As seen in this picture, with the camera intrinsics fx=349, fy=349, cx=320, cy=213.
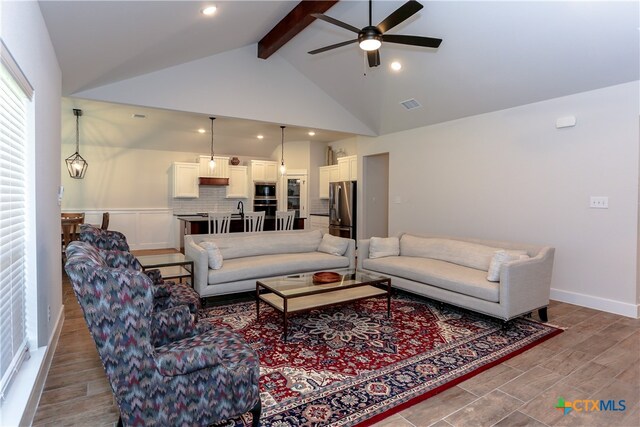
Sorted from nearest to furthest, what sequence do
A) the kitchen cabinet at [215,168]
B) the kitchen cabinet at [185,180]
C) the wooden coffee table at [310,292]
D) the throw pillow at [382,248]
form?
the wooden coffee table at [310,292], the throw pillow at [382,248], the kitchen cabinet at [185,180], the kitchen cabinet at [215,168]

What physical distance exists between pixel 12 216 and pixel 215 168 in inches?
252

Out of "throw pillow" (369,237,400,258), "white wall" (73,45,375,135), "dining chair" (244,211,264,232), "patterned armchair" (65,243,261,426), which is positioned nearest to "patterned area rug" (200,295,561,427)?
"patterned armchair" (65,243,261,426)

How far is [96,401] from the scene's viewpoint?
222 cm

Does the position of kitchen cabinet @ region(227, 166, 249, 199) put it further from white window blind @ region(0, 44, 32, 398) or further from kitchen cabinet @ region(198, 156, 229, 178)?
white window blind @ region(0, 44, 32, 398)

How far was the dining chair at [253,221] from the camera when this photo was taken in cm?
626

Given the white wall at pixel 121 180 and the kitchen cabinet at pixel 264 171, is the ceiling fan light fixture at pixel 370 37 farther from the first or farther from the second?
the white wall at pixel 121 180

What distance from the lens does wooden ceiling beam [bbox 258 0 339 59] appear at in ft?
13.1

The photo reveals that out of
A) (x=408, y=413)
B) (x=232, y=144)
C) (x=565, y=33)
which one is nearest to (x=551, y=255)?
(x=565, y=33)

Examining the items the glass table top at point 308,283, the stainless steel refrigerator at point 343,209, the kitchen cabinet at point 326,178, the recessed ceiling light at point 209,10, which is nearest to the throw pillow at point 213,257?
the glass table top at point 308,283

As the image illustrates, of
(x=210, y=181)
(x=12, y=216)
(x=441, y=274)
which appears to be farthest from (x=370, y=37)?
(x=210, y=181)

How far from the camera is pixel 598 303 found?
402 cm

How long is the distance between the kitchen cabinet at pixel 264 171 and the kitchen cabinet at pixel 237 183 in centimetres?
24

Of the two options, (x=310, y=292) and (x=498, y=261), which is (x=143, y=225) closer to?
(x=310, y=292)

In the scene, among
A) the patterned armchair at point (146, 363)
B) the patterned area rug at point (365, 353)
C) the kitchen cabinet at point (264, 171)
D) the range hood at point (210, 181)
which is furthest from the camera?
the kitchen cabinet at point (264, 171)
